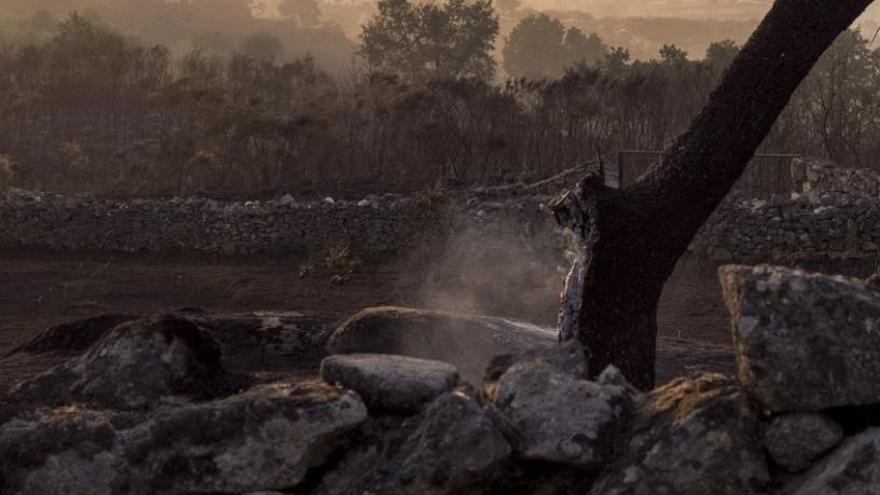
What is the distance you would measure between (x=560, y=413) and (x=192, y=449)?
121 cm

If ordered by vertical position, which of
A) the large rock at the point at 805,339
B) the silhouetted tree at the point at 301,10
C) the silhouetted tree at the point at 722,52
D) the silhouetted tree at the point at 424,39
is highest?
the silhouetted tree at the point at 301,10

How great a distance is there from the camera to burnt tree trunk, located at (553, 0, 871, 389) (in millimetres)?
4512

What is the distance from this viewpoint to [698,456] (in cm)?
323

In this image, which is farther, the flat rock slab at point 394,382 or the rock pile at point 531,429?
the flat rock slab at point 394,382

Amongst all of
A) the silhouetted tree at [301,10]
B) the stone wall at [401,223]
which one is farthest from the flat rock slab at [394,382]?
the silhouetted tree at [301,10]

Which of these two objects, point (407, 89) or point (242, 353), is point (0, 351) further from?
point (407, 89)

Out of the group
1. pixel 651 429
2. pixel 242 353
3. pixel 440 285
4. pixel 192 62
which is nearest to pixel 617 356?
pixel 651 429

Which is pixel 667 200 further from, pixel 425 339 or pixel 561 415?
pixel 561 415

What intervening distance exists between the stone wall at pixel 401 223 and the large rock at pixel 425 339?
28.7ft

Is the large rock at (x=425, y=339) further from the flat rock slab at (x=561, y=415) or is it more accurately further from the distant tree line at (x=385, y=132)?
the distant tree line at (x=385, y=132)

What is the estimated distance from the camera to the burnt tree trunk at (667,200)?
4512mm

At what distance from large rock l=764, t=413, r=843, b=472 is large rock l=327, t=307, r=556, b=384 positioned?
1764 mm

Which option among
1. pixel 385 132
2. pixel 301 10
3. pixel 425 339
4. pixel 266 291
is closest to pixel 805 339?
pixel 425 339

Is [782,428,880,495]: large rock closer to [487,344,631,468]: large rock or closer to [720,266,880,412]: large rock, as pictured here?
[720,266,880,412]: large rock
